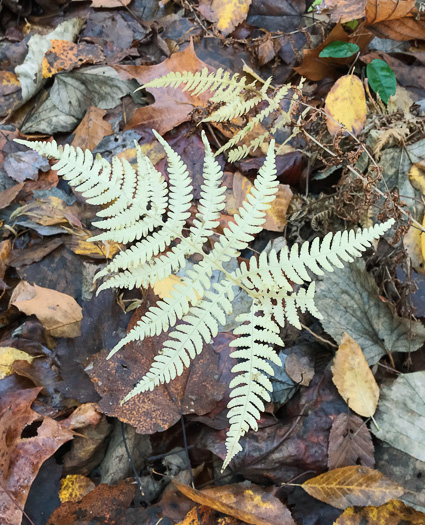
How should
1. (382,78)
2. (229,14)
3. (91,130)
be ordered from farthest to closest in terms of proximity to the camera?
1. (229,14)
2. (91,130)
3. (382,78)

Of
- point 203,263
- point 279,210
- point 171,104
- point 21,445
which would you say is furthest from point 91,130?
point 21,445

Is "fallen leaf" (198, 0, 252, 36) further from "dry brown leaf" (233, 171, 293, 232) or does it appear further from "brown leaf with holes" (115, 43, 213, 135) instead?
"dry brown leaf" (233, 171, 293, 232)

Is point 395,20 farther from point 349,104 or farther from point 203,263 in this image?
point 203,263

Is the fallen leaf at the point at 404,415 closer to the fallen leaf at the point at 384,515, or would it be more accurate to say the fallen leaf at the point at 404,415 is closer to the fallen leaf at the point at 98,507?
the fallen leaf at the point at 384,515

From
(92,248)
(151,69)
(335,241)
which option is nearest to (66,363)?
(92,248)

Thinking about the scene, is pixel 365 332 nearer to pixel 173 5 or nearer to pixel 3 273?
pixel 3 273

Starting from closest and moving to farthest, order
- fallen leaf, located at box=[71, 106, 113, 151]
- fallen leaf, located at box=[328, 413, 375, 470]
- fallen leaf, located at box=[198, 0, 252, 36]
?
fallen leaf, located at box=[328, 413, 375, 470] < fallen leaf, located at box=[71, 106, 113, 151] < fallen leaf, located at box=[198, 0, 252, 36]

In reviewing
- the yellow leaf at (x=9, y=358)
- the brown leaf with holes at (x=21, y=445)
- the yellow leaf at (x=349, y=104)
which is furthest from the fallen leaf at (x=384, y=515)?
the yellow leaf at (x=349, y=104)

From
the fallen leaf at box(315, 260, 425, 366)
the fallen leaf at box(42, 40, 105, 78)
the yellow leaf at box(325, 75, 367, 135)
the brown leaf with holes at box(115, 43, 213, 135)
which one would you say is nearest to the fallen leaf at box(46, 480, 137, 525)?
the fallen leaf at box(315, 260, 425, 366)
